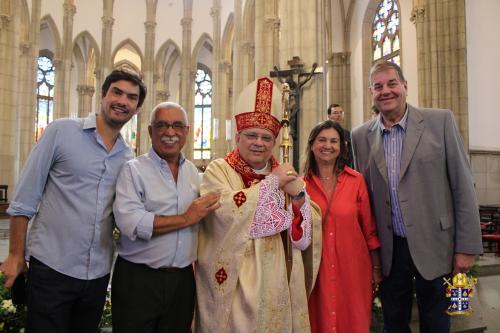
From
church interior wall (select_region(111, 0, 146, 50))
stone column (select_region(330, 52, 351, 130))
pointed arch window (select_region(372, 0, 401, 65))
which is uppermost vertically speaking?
church interior wall (select_region(111, 0, 146, 50))

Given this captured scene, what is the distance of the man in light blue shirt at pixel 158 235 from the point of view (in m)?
1.98

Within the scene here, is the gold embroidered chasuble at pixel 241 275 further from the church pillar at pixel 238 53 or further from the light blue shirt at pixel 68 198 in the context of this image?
the church pillar at pixel 238 53

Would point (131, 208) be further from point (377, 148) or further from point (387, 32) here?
point (387, 32)

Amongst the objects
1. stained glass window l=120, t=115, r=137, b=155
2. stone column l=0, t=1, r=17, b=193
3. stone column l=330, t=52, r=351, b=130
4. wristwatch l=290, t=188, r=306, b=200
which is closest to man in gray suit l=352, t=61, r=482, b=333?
wristwatch l=290, t=188, r=306, b=200

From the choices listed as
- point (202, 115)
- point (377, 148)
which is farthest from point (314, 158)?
point (202, 115)

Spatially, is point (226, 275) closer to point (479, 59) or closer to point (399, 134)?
point (399, 134)

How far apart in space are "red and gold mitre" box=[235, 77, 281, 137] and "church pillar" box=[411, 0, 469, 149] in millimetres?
9332

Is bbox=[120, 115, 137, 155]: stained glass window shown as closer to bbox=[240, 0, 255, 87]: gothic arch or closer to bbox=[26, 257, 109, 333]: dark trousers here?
bbox=[240, 0, 255, 87]: gothic arch

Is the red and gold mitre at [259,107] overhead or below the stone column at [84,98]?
below

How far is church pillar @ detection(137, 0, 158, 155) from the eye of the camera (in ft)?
72.2

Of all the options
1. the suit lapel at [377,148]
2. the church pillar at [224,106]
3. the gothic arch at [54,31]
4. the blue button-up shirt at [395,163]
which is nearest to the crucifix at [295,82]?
the suit lapel at [377,148]

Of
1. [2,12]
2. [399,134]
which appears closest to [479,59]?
[399,134]

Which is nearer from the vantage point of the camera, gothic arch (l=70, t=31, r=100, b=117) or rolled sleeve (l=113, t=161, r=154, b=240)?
rolled sleeve (l=113, t=161, r=154, b=240)

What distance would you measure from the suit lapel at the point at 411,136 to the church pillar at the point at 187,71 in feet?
63.8
